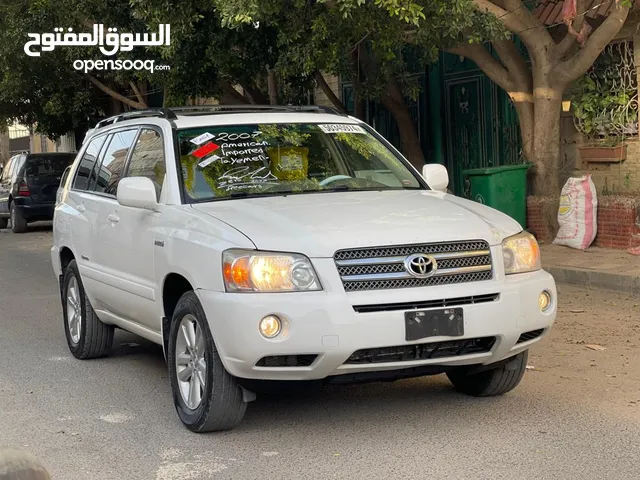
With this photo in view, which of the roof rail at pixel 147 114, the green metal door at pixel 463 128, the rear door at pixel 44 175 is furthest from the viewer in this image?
the rear door at pixel 44 175

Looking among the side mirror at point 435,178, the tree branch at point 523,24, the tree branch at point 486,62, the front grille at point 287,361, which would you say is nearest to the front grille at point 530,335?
the front grille at point 287,361

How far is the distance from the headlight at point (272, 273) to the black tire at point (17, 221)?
60.7 ft

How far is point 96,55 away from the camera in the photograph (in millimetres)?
22375

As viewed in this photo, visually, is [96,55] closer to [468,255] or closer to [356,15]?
[356,15]

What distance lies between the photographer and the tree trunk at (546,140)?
1323 cm

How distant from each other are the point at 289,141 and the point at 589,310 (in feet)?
13.6

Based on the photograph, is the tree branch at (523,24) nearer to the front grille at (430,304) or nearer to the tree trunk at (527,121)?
the tree trunk at (527,121)

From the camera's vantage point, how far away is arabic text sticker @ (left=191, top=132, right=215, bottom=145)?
6.32 meters

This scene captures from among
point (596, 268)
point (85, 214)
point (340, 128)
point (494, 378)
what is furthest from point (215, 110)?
point (596, 268)

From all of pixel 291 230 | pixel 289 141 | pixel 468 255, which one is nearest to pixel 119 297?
pixel 289 141

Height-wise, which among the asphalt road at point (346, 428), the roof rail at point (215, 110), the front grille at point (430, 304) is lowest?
the asphalt road at point (346, 428)

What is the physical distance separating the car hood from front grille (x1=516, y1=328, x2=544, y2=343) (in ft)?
1.75

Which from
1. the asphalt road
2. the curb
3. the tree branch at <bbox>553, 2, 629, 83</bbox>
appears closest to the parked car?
the tree branch at <bbox>553, 2, 629, 83</bbox>

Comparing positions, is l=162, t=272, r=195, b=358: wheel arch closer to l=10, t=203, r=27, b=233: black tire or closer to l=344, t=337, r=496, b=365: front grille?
l=344, t=337, r=496, b=365: front grille
